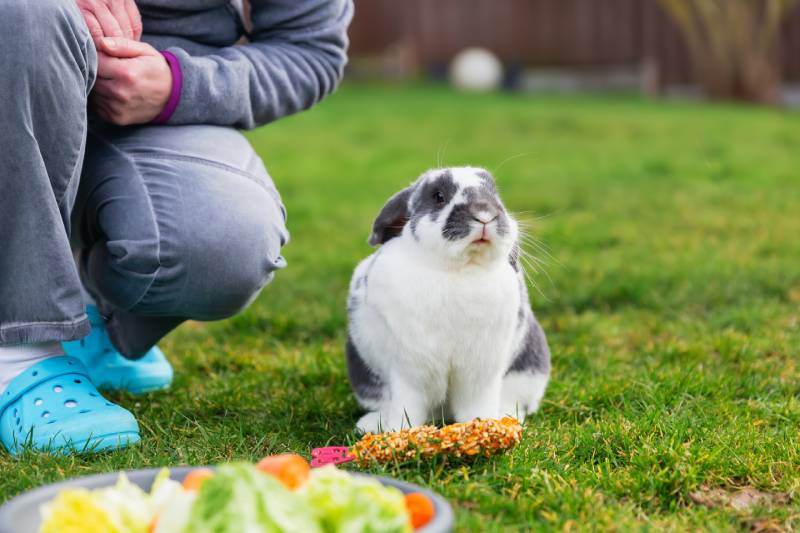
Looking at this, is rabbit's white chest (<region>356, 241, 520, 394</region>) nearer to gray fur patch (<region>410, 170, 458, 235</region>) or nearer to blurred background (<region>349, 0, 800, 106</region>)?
gray fur patch (<region>410, 170, 458, 235</region>)

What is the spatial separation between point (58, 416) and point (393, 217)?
779mm

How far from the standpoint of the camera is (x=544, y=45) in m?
13.3

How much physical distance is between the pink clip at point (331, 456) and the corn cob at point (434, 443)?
0.02m

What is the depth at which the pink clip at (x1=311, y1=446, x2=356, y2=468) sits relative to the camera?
187 cm

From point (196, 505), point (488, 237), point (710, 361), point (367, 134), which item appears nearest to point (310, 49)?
point (488, 237)

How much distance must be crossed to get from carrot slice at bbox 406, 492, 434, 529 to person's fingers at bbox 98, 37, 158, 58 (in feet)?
3.95

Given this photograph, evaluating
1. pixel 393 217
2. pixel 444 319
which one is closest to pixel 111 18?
pixel 393 217

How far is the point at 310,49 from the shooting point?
2.58m

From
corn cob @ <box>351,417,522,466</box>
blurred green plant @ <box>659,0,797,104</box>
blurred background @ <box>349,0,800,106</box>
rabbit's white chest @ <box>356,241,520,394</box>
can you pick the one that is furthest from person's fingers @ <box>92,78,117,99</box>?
blurred background @ <box>349,0,800,106</box>

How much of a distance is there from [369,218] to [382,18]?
898 centimetres

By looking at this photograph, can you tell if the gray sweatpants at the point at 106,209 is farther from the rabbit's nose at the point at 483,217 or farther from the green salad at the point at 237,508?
the green salad at the point at 237,508

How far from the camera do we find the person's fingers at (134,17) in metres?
2.26

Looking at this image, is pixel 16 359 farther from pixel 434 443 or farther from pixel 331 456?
pixel 434 443

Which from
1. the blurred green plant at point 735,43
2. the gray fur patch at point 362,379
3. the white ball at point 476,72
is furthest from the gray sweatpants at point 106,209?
the white ball at point 476,72
